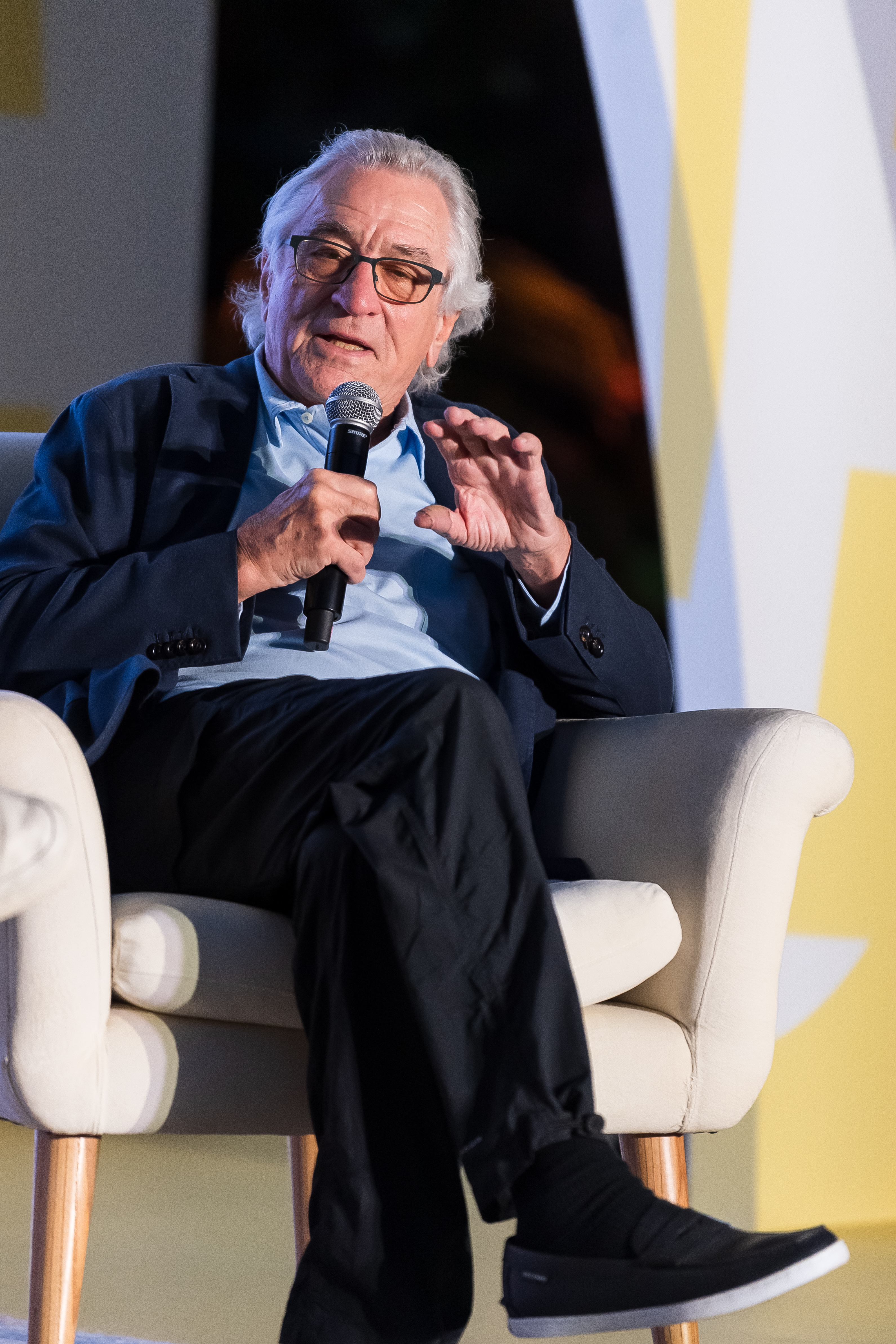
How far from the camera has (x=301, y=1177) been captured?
59.7 inches

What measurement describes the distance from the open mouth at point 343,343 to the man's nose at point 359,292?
33 millimetres

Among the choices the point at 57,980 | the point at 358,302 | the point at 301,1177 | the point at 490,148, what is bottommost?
the point at 301,1177

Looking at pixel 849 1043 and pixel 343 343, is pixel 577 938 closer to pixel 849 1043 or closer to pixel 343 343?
pixel 343 343

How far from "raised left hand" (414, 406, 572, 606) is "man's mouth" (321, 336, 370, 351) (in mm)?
234

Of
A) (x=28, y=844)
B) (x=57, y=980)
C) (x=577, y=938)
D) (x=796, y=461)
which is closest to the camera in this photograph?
(x=28, y=844)

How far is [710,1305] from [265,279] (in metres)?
1.36

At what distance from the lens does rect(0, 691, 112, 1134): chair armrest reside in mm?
1018

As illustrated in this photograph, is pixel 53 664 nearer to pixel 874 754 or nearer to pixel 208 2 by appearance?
pixel 874 754

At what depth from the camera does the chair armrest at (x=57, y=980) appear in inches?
40.1

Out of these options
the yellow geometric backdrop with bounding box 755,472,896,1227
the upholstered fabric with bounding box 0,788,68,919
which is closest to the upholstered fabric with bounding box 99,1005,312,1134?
the upholstered fabric with bounding box 0,788,68,919

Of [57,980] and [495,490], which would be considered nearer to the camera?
[57,980]

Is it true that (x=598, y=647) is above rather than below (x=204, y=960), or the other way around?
above

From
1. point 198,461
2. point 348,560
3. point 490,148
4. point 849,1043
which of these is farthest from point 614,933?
point 490,148

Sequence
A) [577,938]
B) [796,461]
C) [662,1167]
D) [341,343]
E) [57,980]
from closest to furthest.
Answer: [57,980]
[577,938]
[662,1167]
[341,343]
[796,461]
